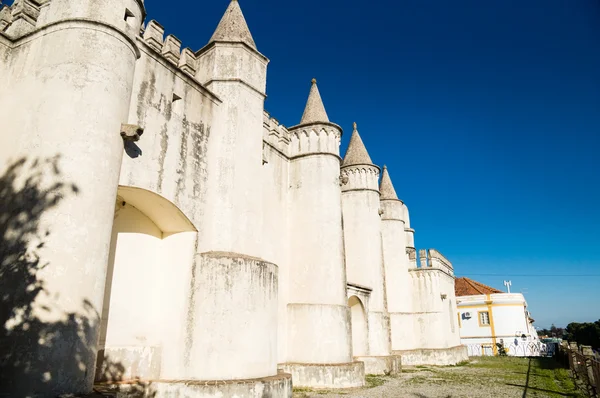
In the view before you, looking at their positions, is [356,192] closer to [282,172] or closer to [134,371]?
[282,172]

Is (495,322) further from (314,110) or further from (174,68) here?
(174,68)

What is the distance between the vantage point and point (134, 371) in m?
9.14

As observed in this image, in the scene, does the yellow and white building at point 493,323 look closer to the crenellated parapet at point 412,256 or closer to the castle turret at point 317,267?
the crenellated parapet at point 412,256

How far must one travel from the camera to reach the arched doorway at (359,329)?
18016 millimetres

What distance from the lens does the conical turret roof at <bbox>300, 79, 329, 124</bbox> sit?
16.7 metres

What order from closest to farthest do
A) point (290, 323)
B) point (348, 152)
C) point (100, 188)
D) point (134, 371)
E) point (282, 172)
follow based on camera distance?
point (100, 188) → point (134, 371) → point (290, 323) → point (282, 172) → point (348, 152)

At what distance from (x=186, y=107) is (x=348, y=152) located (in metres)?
13.8

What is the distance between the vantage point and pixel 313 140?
53.2 ft

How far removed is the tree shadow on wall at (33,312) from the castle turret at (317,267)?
7978 millimetres

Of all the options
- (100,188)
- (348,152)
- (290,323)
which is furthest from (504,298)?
(100,188)

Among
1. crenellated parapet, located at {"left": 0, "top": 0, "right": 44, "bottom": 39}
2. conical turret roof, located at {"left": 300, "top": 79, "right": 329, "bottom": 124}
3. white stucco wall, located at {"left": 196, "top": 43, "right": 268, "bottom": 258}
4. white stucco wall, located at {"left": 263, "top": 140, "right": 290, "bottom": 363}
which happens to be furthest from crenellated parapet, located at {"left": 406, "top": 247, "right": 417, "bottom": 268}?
crenellated parapet, located at {"left": 0, "top": 0, "right": 44, "bottom": 39}

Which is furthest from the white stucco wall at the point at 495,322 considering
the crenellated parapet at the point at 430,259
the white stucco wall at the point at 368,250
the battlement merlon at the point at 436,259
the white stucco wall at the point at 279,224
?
the white stucco wall at the point at 279,224

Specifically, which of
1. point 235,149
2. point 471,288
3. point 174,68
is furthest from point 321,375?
point 471,288

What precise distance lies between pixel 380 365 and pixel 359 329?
176 centimetres
